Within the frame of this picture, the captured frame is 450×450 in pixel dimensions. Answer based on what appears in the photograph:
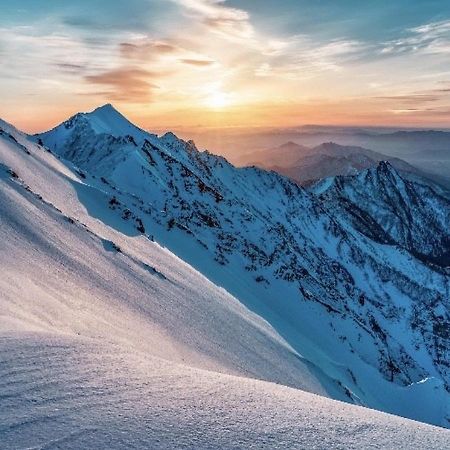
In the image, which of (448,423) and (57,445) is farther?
(448,423)

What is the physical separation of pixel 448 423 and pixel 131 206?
54.8 meters

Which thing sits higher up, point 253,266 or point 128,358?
point 128,358

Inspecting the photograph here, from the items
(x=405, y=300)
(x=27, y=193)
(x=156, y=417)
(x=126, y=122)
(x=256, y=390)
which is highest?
(x=126, y=122)

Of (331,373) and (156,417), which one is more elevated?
(156,417)

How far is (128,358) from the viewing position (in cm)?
1097

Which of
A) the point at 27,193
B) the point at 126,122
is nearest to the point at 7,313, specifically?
the point at 27,193

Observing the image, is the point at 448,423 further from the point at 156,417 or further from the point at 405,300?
the point at 405,300

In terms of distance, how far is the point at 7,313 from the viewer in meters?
12.8

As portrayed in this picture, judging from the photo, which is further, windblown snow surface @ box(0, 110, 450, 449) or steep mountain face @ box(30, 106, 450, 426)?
steep mountain face @ box(30, 106, 450, 426)

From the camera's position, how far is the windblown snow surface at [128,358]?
755cm

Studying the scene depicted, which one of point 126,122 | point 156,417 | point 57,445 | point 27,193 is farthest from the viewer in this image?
point 126,122

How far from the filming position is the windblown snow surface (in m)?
7.55

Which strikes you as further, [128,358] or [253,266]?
[253,266]

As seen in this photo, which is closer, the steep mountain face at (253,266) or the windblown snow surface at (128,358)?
the windblown snow surface at (128,358)
